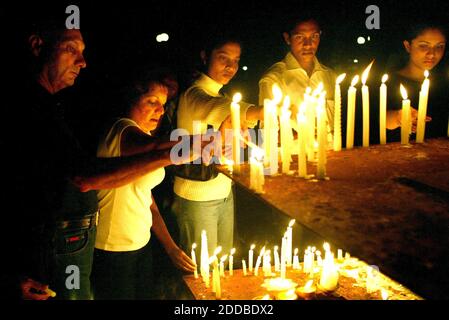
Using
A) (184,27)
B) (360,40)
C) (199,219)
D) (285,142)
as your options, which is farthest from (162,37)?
(360,40)

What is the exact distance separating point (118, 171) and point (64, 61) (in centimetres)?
84

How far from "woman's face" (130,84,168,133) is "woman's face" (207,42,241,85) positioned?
0.83 meters

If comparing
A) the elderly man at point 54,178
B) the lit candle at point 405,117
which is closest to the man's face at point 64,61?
the elderly man at point 54,178

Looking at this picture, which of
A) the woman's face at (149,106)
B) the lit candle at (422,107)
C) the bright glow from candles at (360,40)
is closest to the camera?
the lit candle at (422,107)

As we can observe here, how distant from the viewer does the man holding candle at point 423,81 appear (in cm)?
404

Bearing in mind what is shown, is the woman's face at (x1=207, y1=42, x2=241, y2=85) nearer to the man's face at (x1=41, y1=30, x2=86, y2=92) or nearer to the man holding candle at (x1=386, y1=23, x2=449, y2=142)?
the man's face at (x1=41, y1=30, x2=86, y2=92)

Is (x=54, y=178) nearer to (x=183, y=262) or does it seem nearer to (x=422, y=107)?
(x=183, y=262)

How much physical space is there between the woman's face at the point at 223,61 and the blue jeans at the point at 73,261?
1.91 m

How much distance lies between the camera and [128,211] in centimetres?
313

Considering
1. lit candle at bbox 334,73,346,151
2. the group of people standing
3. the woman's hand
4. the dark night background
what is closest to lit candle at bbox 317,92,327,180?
lit candle at bbox 334,73,346,151

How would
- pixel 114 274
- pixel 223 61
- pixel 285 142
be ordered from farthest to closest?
pixel 223 61 → pixel 114 274 → pixel 285 142

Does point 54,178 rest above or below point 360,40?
below

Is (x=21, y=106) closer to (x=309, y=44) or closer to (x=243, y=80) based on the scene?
(x=309, y=44)

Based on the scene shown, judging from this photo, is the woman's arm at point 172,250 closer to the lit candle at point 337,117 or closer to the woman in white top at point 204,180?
the woman in white top at point 204,180
